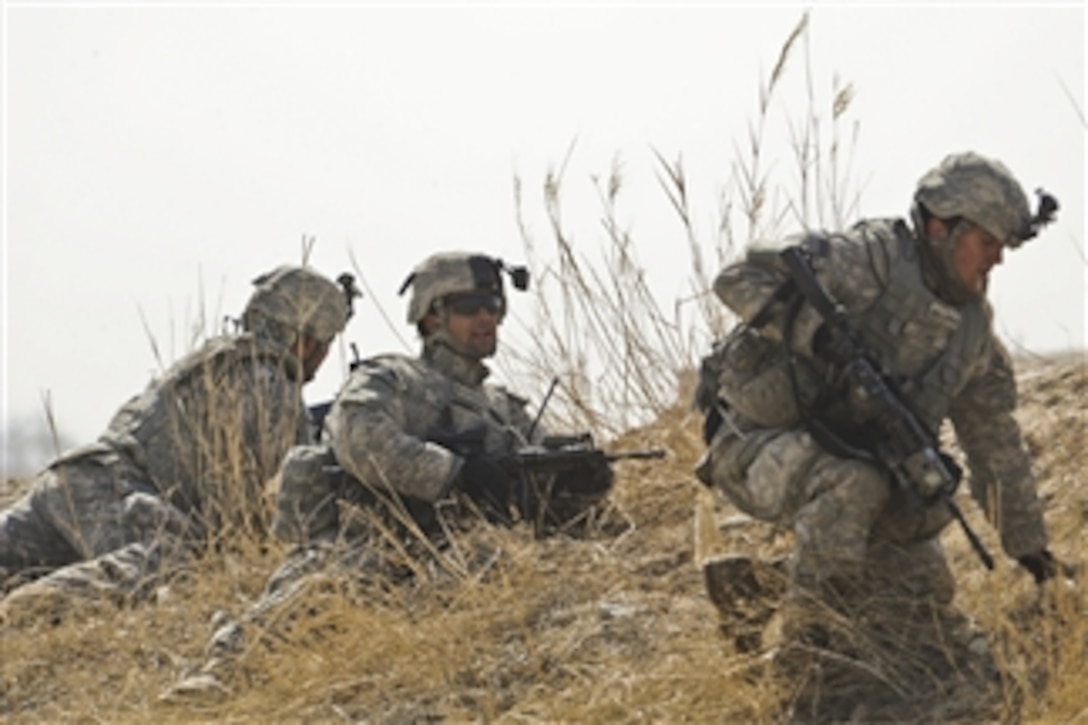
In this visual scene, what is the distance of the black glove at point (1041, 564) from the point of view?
6.09 meters

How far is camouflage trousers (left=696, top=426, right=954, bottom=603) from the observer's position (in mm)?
5793

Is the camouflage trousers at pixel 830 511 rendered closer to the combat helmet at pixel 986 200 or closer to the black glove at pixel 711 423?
the black glove at pixel 711 423

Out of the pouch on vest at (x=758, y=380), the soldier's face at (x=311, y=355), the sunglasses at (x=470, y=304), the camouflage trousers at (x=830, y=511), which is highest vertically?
the sunglasses at (x=470, y=304)

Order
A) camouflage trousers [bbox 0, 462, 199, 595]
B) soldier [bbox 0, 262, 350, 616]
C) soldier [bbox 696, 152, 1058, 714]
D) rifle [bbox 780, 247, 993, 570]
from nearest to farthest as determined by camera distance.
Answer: rifle [bbox 780, 247, 993, 570], soldier [bbox 696, 152, 1058, 714], camouflage trousers [bbox 0, 462, 199, 595], soldier [bbox 0, 262, 350, 616]

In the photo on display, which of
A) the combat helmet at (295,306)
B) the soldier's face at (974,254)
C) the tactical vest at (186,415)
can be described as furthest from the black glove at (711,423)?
the combat helmet at (295,306)

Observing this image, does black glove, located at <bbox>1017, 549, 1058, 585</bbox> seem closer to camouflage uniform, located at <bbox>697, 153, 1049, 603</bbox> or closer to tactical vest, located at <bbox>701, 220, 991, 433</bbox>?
camouflage uniform, located at <bbox>697, 153, 1049, 603</bbox>

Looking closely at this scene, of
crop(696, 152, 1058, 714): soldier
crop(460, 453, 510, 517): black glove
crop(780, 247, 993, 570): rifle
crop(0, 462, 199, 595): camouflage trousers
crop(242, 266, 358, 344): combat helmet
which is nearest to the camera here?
crop(780, 247, 993, 570): rifle

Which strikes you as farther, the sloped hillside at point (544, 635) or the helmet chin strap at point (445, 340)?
the helmet chin strap at point (445, 340)

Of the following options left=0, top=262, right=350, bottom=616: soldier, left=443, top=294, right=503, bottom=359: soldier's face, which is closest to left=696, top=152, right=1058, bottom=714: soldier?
left=443, top=294, right=503, bottom=359: soldier's face

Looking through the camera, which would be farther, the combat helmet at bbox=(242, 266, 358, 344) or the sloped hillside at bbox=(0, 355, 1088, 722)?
the combat helmet at bbox=(242, 266, 358, 344)

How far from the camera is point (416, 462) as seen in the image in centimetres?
727

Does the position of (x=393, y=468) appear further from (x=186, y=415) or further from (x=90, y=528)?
(x=90, y=528)

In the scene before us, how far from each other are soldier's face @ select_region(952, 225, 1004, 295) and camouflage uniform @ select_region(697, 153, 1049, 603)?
30 millimetres

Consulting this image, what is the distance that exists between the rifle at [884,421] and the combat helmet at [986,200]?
1.31ft
